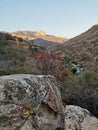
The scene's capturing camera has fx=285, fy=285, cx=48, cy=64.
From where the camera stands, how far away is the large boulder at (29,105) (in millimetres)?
5086

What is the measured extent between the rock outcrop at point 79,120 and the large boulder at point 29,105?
1.35 metres

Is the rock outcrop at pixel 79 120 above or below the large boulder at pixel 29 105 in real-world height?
below

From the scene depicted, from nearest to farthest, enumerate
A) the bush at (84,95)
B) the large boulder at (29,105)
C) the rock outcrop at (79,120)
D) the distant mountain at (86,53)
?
1. the large boulder at (29,105)
2. the rock outcrop at (79,120)
3. the bush at (84,95)
4. the distant mountain at (86,53)

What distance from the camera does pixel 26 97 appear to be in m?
5.29

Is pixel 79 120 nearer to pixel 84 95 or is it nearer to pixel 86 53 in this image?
pixel 84 95

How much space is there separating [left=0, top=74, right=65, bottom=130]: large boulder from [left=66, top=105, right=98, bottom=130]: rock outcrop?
1.35 m

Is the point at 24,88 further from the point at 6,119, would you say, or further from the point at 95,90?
the point at 95,90

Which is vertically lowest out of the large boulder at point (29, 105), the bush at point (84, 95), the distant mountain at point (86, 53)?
the distant mountain at point (86, 53)

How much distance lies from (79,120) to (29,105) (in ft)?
8.17

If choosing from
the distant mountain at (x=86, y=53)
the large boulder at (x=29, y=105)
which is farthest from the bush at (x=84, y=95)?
the distant mountain at (x=86, y=53)

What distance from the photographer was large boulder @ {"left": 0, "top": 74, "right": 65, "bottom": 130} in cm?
509

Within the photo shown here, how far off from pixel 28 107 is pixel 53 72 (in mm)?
15022

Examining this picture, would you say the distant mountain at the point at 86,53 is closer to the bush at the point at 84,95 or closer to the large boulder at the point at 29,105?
the bush at the point at 84,95

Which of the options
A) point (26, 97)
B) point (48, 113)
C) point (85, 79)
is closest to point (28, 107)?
point (26, 97)
